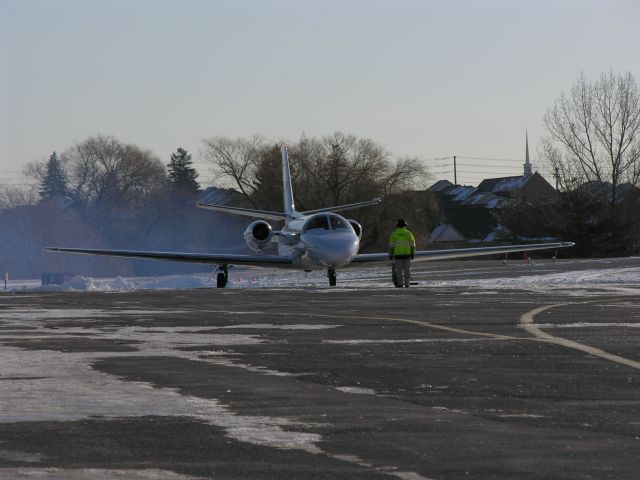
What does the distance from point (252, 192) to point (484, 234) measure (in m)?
43.0

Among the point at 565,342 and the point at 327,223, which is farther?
the point at 327,223

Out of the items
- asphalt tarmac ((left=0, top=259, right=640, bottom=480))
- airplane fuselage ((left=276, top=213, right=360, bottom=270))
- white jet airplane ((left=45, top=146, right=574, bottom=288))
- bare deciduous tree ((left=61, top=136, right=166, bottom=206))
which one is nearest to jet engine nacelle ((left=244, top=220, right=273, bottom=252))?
white jet airplane ((left=45, top=146, right=574, bottom=288))

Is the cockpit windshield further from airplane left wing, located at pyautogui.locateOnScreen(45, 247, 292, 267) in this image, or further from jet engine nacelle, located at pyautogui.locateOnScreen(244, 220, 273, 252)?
jet engine nacelle, located at pyautogui.locateOnScreen(244, 220, 273, 252)

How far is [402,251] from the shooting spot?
32.0 meters

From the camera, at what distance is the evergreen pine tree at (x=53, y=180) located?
18060 centimetres

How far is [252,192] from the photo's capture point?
106 meters

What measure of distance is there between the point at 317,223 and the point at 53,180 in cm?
15862

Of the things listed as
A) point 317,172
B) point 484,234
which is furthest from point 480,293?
point 484,234

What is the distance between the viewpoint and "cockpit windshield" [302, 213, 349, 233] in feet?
118

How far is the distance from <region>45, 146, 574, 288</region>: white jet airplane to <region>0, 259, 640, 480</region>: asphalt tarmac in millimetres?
18611

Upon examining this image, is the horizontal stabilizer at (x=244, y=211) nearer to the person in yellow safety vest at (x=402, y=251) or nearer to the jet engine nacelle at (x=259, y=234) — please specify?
the jet engine nacelle at (x=259, y=234)

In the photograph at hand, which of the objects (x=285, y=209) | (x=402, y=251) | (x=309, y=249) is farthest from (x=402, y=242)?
(x=285, y=209)

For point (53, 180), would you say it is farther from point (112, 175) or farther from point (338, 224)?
point (338, 224)

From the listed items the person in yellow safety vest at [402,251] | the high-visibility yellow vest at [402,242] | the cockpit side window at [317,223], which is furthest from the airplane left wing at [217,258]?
the high-visibility yellow vest at [402,242]
